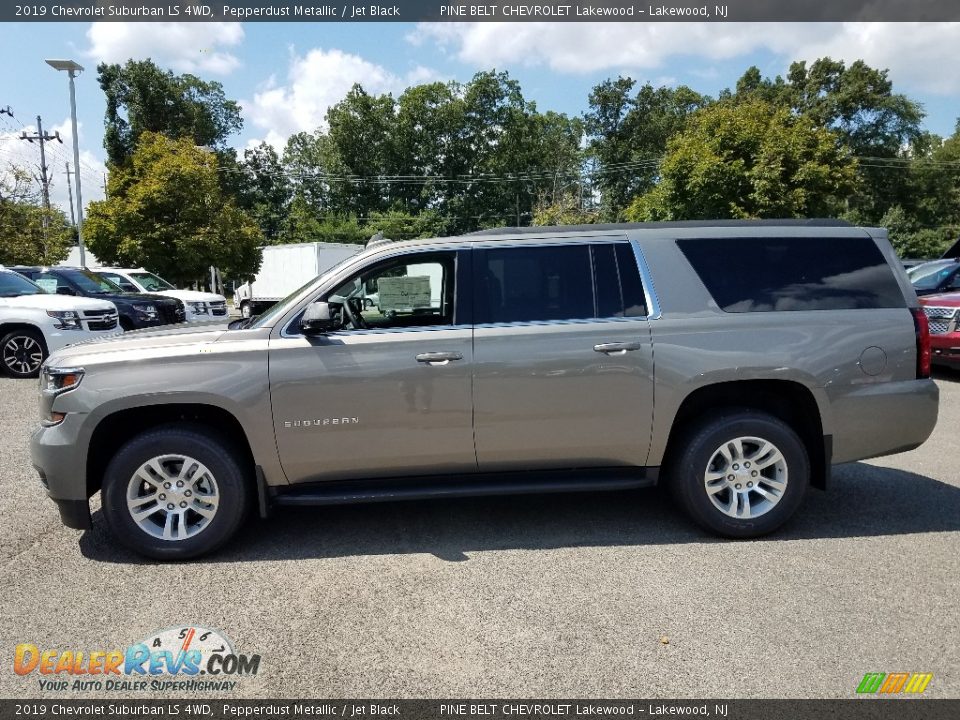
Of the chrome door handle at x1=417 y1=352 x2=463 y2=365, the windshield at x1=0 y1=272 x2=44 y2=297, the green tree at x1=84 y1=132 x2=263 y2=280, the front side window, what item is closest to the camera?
the chrome door handle at x1=417 y1=352 x2=463 y2=365

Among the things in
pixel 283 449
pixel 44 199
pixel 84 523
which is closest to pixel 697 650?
pixel 283 449

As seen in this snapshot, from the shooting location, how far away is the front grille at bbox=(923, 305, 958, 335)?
34.0 ft

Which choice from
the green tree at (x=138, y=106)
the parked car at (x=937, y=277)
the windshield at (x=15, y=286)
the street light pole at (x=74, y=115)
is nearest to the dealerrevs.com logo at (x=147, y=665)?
the windshield at (x=15, y=286)

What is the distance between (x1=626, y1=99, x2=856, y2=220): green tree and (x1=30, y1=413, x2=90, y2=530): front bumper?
2344 centimetres

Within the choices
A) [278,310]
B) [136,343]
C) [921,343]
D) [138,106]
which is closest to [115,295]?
[136,343]

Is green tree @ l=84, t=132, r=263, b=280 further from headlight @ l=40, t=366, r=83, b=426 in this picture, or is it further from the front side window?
the front side window

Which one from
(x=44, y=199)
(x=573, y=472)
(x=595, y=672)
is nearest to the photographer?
(x=595, y=672)

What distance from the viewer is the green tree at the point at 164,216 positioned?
2395cm

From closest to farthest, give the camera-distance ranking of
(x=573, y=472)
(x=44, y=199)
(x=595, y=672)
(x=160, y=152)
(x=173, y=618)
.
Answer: (x=595, y=672)
(x=173, y=618)
(x=573, y=472)
(x=160, y=152)
(x=44, y=199)

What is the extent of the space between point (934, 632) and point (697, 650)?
1145 millimetres

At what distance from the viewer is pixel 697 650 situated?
3.23 metres

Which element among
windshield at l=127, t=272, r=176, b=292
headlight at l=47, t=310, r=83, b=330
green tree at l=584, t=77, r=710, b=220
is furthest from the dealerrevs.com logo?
green tree at l=584, t=77, r=710, b=220

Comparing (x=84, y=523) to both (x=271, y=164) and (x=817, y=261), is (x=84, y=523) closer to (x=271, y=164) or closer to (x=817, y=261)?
(x=817, y=261)

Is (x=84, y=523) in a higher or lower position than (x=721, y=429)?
lower
